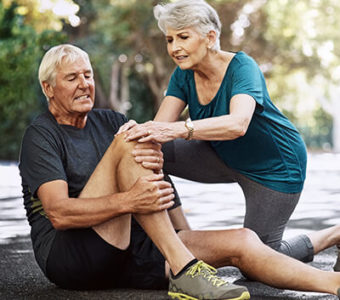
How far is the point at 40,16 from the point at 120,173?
1398cm

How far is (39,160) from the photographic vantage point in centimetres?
309

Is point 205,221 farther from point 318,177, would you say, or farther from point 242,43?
point 242,43

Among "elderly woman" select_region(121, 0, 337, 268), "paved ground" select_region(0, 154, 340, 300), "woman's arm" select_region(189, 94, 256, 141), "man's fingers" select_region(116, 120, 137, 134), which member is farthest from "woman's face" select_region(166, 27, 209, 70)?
"paved ground" select_region(0, 154, 340, 300)

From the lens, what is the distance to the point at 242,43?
73.2ft

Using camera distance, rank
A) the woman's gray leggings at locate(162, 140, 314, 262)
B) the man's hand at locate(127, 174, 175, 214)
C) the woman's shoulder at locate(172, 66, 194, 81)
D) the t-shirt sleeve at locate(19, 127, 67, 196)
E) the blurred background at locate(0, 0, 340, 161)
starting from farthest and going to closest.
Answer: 1. the blurred background at locate(0, 0, 340, 161)
2. the woman's shoulder at locate(172, 66, 194, 81)
3. the woman's gray leggings at locate(162, 140, 314, 262)
4. the t-shirt sleeve at locate(19, 127, 67, 196)
5. the man's hand at locate(127, 174, 175, 214)

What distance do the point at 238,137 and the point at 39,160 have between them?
108 cm

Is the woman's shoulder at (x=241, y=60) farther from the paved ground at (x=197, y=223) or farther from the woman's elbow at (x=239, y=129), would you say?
the paved ground at (x=197, y=223)

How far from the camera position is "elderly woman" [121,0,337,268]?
350 cm

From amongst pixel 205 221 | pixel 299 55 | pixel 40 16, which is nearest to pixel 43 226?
pixel 205 221

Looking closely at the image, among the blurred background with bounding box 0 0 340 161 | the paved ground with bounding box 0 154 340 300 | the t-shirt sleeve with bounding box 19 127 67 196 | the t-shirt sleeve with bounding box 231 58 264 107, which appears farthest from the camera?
the blurred background with bounding box 0 0 340 161

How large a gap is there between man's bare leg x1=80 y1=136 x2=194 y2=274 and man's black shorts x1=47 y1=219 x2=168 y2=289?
0.23ft

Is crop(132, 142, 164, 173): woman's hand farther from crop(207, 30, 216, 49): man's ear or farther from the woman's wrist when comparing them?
crop(207, 30, 216, 49): man's ear

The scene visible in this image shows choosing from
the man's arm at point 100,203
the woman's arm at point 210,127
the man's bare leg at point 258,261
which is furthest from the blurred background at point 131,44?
the man's bare leg at point 258,261

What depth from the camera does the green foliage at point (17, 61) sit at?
15.7 meters
